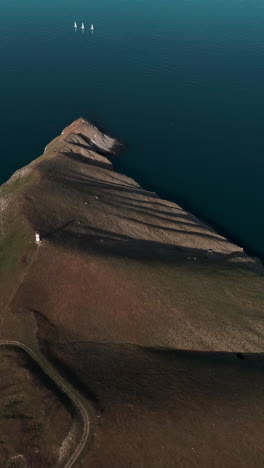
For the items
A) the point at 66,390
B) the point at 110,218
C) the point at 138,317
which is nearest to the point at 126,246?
the point at 110,218

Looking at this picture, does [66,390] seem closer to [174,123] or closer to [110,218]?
[110,218]

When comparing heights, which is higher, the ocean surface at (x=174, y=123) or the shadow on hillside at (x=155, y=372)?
the ocean surface at (x=174, y=123)

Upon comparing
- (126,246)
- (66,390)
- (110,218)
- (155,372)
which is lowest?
(155,372)

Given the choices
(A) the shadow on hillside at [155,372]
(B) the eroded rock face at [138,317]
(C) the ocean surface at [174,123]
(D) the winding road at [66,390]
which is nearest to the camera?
(D) the winding road at [66,390]

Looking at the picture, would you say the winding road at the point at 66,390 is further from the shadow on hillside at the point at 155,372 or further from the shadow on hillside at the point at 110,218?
the shadow on hillside at the point at 110,218

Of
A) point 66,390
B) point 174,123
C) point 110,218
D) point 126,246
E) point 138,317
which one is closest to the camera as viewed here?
point 66,390

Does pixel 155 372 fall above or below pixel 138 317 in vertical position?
below

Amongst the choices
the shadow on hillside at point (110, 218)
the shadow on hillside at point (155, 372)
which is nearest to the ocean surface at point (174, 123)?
the shadow on hillside at point (110, 218)

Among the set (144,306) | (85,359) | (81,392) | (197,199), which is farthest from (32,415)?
(197,199)
